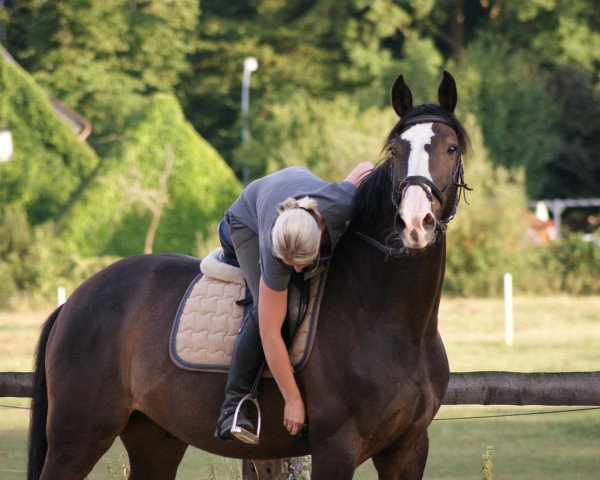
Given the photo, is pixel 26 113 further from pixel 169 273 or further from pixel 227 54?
pixel 169 273

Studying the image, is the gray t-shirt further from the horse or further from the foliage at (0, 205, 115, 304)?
the foliage at (0, 205, 115, 304)

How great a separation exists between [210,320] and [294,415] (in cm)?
64

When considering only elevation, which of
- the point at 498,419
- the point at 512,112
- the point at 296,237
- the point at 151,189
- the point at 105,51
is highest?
the point at 105,51

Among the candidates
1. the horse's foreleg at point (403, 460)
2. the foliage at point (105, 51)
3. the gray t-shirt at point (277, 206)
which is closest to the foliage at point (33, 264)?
the gray t-shirt at point (277, 206)

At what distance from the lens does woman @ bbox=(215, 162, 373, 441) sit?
4031mm

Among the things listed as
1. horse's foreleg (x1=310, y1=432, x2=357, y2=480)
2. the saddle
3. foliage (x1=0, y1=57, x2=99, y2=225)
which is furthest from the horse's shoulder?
foliage (x1=0, y1=57, x2=99, y2=225)

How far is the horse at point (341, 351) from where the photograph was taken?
13.5 feet

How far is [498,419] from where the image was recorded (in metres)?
10.9

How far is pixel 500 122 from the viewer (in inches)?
1639

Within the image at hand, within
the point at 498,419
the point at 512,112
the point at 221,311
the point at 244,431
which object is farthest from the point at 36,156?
the point at 244,431

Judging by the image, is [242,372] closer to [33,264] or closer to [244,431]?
[244,431]

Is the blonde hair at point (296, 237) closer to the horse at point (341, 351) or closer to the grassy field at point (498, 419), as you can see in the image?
the horse at point (341, 351)

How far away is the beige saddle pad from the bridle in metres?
0.66

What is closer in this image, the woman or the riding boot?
the woman
